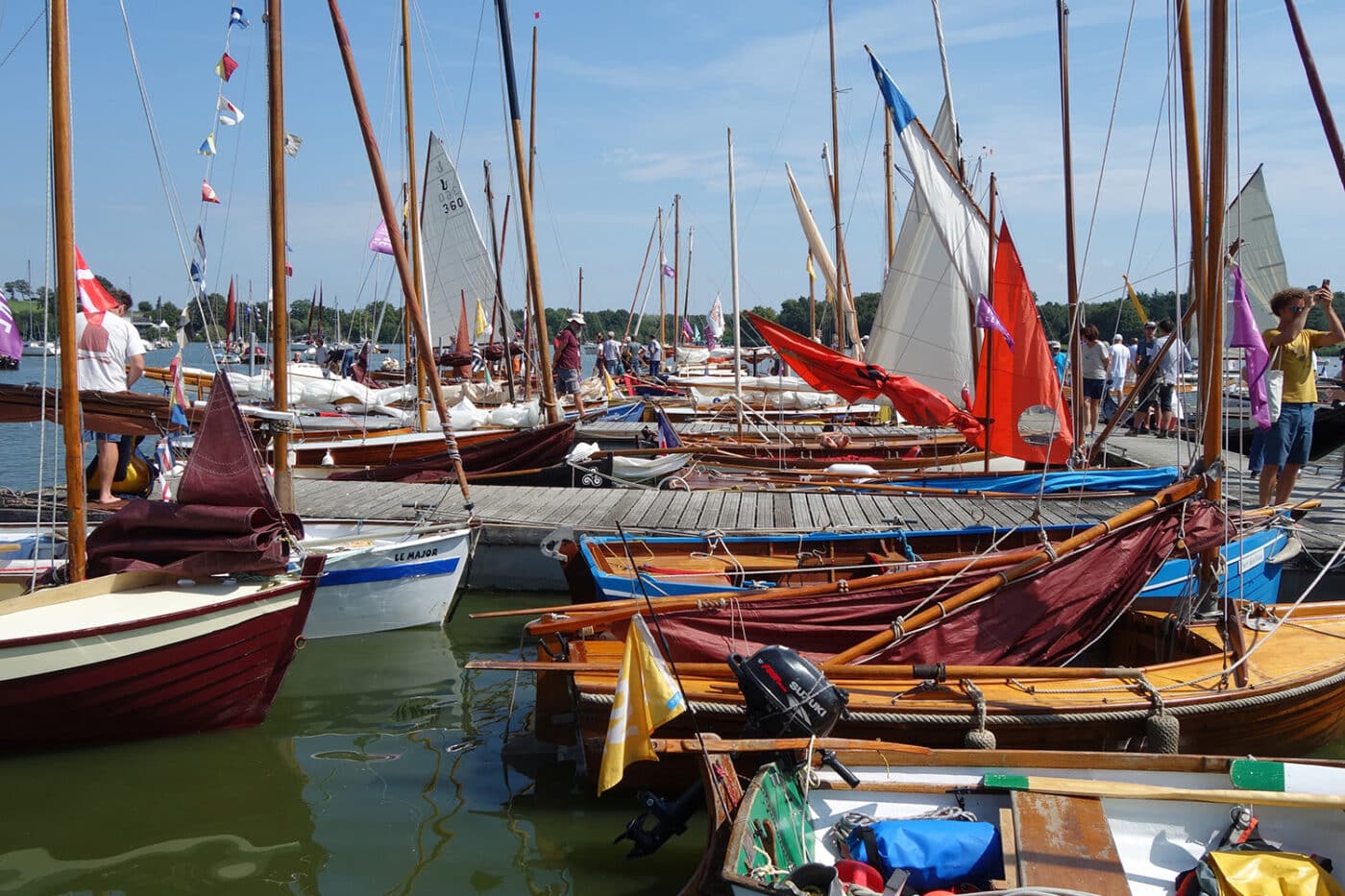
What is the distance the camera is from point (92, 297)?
9227 mm

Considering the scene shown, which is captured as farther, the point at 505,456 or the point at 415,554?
the point at 505,456

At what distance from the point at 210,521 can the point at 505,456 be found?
721 cm

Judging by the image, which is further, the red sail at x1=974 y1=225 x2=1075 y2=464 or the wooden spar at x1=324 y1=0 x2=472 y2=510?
Answer: the red sail at x1=974 y1=225 x2=1075 y2=464

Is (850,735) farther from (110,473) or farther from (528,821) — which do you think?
(110,473)

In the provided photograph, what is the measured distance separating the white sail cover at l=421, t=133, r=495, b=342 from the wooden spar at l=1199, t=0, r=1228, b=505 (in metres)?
19.6

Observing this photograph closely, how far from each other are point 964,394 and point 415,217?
328 inches

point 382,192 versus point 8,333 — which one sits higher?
point 382,192

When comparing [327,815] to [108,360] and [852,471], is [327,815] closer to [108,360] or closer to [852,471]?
[108,360]

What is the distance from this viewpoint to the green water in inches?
208

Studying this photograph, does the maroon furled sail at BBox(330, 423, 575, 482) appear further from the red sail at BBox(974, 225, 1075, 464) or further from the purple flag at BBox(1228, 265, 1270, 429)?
the purple flag at BBox(1228, 265, 1270, 429)

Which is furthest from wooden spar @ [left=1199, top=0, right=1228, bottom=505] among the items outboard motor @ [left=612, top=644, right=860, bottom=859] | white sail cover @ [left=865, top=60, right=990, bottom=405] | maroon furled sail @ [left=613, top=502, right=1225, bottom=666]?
white sail cover @ [left=865, top=60, right=990, bottom=405]

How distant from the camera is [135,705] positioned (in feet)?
21.5

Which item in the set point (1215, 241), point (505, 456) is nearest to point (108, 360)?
point (505, 456)

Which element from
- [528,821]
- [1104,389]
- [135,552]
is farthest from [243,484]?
[1104,389]
